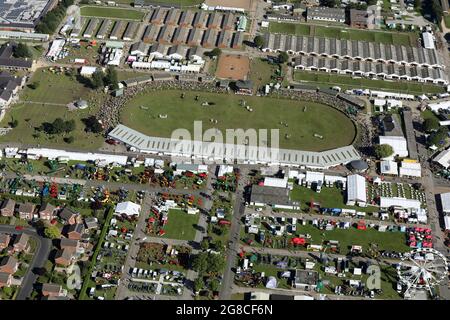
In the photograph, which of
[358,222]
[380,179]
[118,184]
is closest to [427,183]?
[380,179]

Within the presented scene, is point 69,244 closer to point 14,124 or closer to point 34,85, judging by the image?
point 14,124

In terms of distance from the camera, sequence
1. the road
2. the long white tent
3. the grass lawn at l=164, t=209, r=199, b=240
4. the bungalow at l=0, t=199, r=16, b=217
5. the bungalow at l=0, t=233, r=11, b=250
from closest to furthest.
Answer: the road < the bungalow at l=0, t=233, r=11, b=250 < the grass lawn at l=164, t=209, r=199, b=240 < the bungalow at l=0, t=199, r=16, b=217 < the long white tent

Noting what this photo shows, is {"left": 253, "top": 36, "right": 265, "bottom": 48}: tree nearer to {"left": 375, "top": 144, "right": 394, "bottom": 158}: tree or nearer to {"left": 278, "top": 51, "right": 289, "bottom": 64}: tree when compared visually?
{"left": 278, "top": 51, "right": 289, "bottom": 64}: tree

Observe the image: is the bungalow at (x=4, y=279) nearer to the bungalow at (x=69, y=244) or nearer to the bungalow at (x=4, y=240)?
the bungalow at (x=4, y=240)

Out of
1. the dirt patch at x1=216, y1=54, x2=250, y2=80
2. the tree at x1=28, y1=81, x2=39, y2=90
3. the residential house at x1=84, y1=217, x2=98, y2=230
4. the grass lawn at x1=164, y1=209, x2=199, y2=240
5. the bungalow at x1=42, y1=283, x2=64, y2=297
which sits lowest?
the bungalow at x1=42, y1=283, x2=64, y2=297

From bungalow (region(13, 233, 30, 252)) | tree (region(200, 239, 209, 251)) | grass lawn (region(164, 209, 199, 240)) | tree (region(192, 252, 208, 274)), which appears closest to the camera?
tree (region(192, 252, 208, 274))

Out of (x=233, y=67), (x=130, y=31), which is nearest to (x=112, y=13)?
(x=130, y=31)

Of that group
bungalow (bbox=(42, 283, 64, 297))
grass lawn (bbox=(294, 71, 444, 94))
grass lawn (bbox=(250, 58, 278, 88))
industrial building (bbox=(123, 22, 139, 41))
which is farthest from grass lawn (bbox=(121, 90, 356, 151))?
bungalow (bbox=(42, 283, 64, 297))

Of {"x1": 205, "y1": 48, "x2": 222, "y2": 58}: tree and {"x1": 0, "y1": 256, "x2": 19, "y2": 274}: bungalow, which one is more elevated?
A: {"x1": 205, "y1": 48, "x2": 222, "y2": 58}: tree
